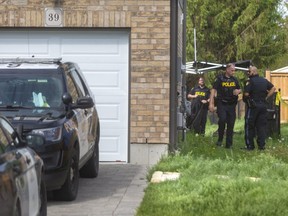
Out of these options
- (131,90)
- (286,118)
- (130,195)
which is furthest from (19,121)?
(286,118)

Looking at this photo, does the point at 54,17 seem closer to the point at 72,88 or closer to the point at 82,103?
the point at 72,88

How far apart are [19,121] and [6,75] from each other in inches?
61.1

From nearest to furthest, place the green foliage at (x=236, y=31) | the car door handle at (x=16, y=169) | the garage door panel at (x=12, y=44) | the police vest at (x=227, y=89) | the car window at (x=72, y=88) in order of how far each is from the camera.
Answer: the car door handle at (x=16, y=169) < the car window at (x=72, y=88) < the garage door panel at (x=12, y=44) < the police vest at (x=227, y=89) < the green foliage at (x=236, y=31)

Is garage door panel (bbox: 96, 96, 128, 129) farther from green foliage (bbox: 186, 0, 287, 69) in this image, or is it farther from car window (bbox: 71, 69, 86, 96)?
green foliage (bbox: 186, 0, 287, 69)

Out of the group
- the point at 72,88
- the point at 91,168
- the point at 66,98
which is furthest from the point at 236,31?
the point at 66,98

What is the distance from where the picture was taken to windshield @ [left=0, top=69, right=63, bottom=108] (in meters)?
9.91

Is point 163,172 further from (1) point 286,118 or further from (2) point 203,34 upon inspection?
(2) point 203,34

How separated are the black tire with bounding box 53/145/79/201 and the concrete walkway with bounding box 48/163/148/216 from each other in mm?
86

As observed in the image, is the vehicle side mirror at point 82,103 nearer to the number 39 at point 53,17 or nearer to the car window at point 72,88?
the car window at point 72,88

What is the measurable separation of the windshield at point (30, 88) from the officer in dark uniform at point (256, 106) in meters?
6.62

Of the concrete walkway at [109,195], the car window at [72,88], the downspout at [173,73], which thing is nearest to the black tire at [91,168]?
the concrete walkway at [109,195]

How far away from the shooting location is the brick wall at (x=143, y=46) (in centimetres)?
1322

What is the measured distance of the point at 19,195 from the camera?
6.06 meters

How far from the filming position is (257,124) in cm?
1606
